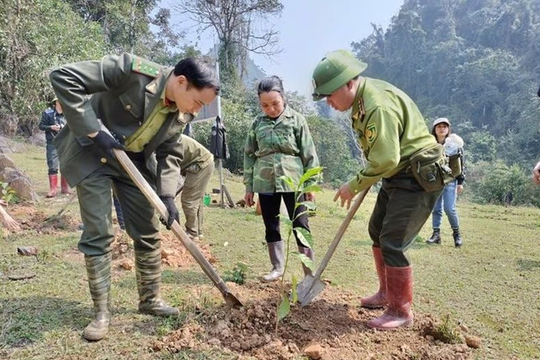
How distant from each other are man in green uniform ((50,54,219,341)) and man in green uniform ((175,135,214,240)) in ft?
6.47

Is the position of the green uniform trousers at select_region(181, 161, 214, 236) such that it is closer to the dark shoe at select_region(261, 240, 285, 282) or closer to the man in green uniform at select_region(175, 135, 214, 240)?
the man in green uniform at select_region(175, 135, 214, 240)

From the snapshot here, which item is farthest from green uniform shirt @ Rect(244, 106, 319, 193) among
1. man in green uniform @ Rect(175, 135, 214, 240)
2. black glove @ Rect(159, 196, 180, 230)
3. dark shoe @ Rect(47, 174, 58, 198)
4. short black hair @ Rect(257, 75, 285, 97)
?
dark shoe @ Rect(47, 174, 58, 198)

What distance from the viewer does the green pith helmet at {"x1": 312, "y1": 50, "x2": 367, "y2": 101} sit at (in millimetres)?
2621

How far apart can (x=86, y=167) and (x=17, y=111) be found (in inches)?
680

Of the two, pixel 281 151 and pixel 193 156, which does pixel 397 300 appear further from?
pixel 193 156

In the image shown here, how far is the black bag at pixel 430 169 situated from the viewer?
8.48 ft

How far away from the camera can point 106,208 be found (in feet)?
8.70

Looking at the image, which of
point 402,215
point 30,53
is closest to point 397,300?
point 402,215

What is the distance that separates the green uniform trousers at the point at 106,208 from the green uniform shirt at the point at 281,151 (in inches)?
45.3

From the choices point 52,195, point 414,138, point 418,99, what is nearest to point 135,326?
point 414,138

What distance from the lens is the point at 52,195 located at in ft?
25.5

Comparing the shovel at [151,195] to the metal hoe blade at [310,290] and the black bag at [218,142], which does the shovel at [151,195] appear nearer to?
the metal hoe blade at [310,290]

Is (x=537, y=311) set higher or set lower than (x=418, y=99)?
lower

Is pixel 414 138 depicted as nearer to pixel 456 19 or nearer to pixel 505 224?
pixel 505 224
